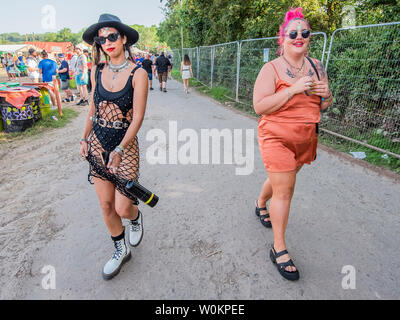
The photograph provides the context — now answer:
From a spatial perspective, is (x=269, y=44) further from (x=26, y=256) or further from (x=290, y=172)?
(x=26, y=256)

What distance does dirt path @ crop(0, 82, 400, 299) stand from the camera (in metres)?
2.14

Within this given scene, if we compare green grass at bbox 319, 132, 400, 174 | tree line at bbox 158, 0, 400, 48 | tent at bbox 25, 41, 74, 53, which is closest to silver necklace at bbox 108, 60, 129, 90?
green grass at bbox 319, 132, 400, 174

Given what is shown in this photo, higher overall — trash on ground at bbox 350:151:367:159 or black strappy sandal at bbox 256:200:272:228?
trash on ground at bbox 350:151:367:159

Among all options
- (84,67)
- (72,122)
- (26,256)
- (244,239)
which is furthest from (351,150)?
(84,67)

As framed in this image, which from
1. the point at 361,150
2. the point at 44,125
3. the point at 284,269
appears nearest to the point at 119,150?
the point at 284,269

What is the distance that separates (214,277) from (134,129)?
4.53 feet

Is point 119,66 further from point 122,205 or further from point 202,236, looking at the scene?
point 202,236

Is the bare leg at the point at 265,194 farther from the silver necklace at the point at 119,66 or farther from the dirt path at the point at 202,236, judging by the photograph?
the silver necklace at the point at 119,66

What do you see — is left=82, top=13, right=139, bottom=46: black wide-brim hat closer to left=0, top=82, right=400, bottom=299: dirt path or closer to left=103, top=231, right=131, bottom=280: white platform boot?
left=103, top=231, right=131, bottom=280: white platform boot

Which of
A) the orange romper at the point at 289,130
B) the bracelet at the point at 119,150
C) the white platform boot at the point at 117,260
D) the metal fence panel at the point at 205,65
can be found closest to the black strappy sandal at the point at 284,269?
the orange romper at the point at 289,130

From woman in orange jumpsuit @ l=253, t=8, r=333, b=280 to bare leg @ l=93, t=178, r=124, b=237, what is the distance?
1319 mm

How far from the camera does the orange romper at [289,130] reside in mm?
2117

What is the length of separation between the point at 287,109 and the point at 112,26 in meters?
1.51
